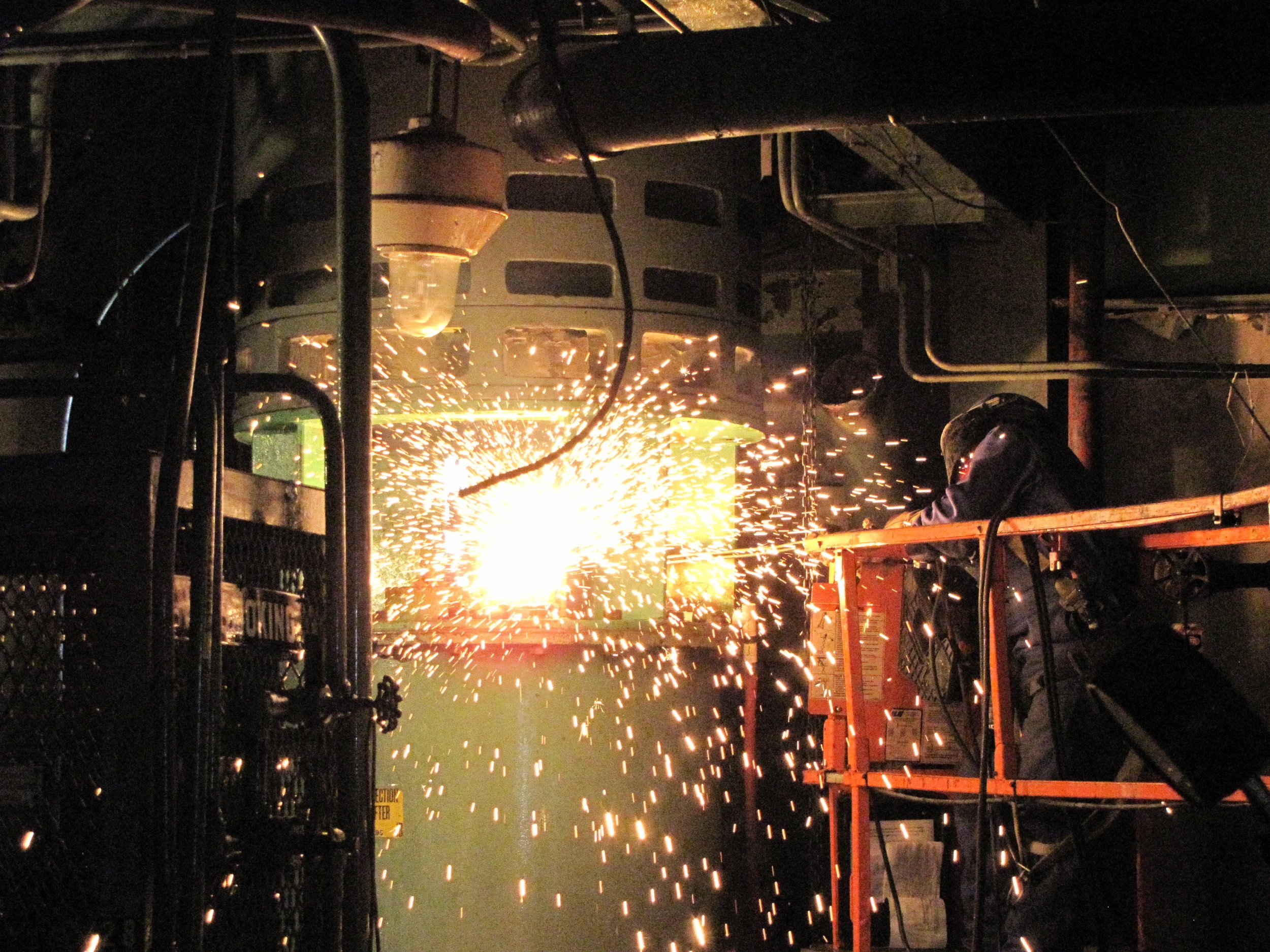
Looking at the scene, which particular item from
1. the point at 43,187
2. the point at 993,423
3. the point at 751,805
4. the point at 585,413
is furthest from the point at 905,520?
the point at 43,187

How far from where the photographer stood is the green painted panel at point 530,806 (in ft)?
18.8

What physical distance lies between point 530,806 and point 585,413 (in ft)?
5.41

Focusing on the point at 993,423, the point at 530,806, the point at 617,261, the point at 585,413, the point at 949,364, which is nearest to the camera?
the point at 617,261

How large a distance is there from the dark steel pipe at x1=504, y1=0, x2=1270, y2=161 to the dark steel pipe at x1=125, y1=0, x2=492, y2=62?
628 millimetres

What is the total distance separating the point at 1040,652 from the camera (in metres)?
5.05

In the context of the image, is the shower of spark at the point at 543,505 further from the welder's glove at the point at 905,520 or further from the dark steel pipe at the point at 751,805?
the welder's glove at the point at 905,520

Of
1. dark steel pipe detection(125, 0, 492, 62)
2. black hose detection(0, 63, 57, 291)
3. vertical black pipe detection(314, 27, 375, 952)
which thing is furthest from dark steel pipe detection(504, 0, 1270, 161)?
black hose detection(0, 63, 57, 291)

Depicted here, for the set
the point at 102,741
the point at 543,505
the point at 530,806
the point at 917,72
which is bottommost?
the point at 530,806

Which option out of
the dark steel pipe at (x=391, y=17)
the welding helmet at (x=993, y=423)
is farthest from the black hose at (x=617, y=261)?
the welding helmet at (x=993, y=423)

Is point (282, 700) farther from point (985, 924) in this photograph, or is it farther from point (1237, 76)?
point (985, 924)

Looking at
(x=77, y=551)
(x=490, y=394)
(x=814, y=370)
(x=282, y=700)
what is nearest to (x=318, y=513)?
(x=282, y=700)

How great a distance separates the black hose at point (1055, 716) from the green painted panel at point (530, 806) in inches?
73.6

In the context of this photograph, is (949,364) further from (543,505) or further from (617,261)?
(617,261)

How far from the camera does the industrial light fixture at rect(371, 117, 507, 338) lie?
12.3ft
